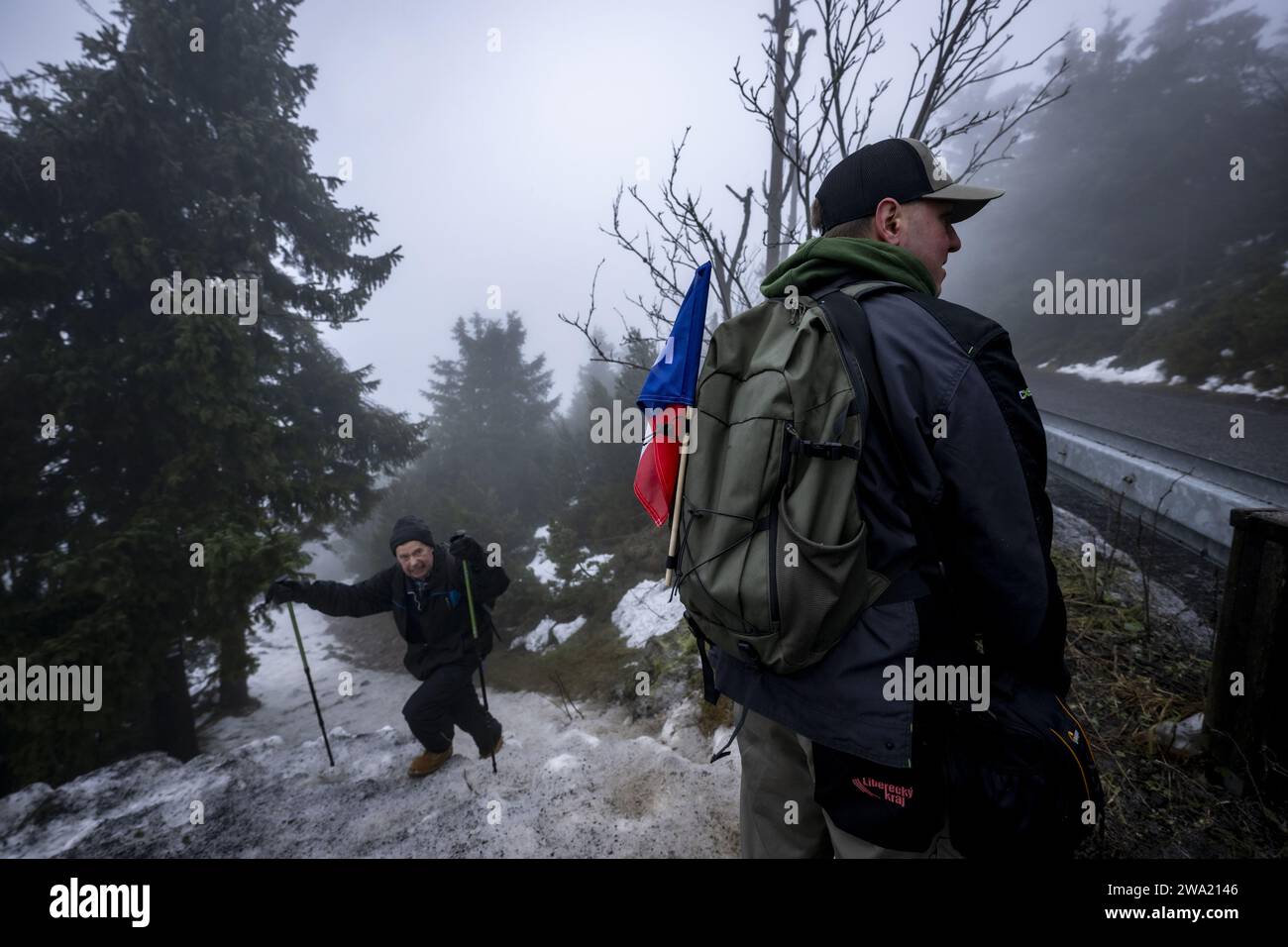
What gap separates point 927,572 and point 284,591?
5173mm

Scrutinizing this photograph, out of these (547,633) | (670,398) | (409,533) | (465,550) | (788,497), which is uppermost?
(670,398)

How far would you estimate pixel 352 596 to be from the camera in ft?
15.3

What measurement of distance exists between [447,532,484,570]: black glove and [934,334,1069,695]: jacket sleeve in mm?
4170

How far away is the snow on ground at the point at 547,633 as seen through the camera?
9.96 m

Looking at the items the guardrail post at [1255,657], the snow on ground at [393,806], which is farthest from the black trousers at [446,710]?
the guardrail post at [1255,657]

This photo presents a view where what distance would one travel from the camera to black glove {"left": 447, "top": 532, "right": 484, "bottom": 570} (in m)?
4.75

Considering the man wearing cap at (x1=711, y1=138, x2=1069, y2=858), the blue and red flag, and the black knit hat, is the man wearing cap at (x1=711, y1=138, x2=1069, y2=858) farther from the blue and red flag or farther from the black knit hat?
the black knit hat

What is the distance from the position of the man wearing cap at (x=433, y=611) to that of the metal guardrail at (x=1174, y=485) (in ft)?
18.8

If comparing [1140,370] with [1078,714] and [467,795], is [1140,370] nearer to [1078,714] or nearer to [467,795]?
[1078,714]

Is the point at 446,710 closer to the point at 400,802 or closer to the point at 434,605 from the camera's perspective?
the point at 400,802

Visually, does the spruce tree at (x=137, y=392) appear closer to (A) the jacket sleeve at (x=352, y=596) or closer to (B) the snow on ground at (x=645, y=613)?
(A) the jacket sleeve at (x=352, y=596)

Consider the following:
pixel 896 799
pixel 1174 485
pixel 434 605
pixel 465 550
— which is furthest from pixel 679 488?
pixel 1174 485
